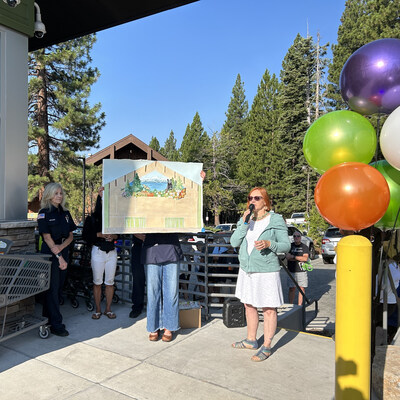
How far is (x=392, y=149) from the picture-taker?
2869mm

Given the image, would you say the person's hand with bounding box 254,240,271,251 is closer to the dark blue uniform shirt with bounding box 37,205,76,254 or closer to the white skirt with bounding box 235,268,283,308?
the white skirt with bounding box 235,268,283,308

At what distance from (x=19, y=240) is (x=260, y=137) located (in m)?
35.3

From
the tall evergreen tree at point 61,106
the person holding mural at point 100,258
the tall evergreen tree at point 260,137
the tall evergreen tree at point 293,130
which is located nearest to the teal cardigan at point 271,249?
the person holding mural at point 100,258

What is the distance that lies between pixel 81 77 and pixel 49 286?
18.8 metres

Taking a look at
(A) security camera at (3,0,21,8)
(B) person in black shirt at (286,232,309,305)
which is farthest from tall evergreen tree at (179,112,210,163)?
(A) security camera at (3,0,21,8)

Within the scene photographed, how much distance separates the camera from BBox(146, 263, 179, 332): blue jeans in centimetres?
416

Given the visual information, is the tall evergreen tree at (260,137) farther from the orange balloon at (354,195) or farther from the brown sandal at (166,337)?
the orange balloon at (354,195)

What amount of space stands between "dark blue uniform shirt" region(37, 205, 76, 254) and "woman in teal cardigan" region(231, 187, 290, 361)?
6.88 ft

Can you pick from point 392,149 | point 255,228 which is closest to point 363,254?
point 392,149

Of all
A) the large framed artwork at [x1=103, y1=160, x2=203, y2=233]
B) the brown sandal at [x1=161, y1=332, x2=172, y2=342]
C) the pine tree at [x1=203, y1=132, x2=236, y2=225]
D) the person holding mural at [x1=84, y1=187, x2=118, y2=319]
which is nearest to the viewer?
the large framed artwork at [x1=103, y1=160, x2=203, y2=233]

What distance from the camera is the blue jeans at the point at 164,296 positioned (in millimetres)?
4156

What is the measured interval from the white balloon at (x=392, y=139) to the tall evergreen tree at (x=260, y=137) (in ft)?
114

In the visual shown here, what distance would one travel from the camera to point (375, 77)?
125 inches

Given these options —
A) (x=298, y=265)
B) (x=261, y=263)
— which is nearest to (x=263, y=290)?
(x=261, y=263)
